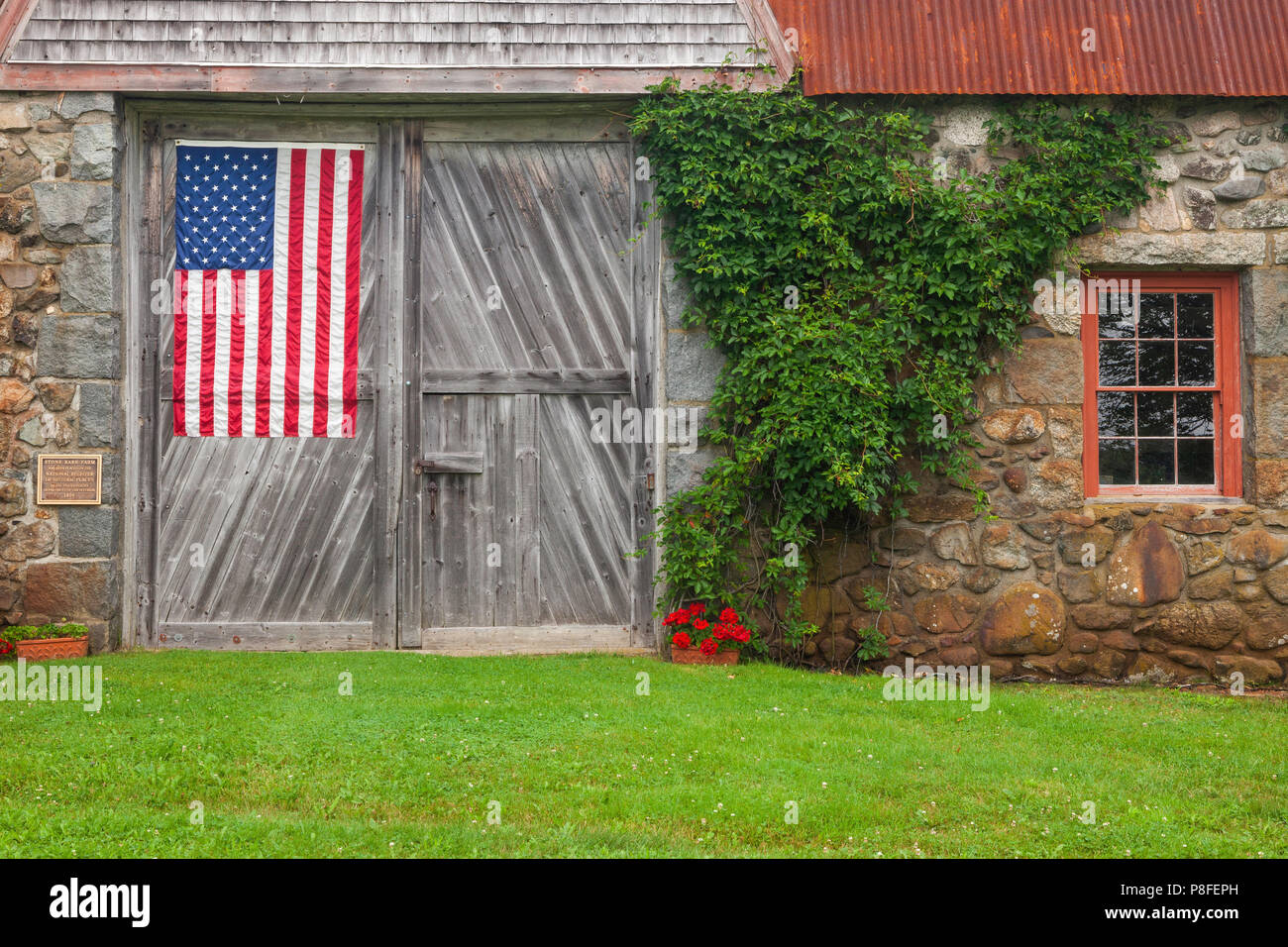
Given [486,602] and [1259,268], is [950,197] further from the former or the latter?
[486,602]

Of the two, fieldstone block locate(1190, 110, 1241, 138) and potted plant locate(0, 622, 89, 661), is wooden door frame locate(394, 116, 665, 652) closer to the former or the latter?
potted plant locate(0, 622, 89, 661)

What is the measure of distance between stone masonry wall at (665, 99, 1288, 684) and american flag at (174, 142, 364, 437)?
12.1ft

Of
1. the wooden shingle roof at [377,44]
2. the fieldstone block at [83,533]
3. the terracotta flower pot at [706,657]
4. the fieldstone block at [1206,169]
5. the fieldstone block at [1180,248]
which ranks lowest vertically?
the terracotta flower pot at [706,657]

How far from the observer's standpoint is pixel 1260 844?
3.75m

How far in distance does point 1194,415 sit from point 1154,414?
0.27 m

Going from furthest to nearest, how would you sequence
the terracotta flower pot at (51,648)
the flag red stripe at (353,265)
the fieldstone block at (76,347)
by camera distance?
the flag red stripe at (353,265), the fieldstone block at (76,347), the terracotta flower pot at (51,648)

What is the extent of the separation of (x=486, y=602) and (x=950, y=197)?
4.08 metres

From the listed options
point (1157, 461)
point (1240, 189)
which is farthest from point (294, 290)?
point (1240, 189)

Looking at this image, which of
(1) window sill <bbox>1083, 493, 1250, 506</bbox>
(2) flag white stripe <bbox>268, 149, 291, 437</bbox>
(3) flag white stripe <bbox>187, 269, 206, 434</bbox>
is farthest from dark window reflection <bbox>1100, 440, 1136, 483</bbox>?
(3) flag white stripe <bbox>187, 269, 206, 434</bbox>

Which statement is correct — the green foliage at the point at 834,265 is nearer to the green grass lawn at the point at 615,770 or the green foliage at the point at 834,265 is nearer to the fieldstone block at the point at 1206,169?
the fieldstone block at the point at 1206,169

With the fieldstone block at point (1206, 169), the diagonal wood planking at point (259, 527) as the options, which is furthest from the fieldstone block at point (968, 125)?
the diagonal wood planking at point (259, 527)

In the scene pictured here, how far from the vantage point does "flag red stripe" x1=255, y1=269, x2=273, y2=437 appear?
7199 mm

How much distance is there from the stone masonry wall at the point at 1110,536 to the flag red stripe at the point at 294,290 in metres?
3.71

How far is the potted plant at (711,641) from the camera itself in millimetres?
6711
